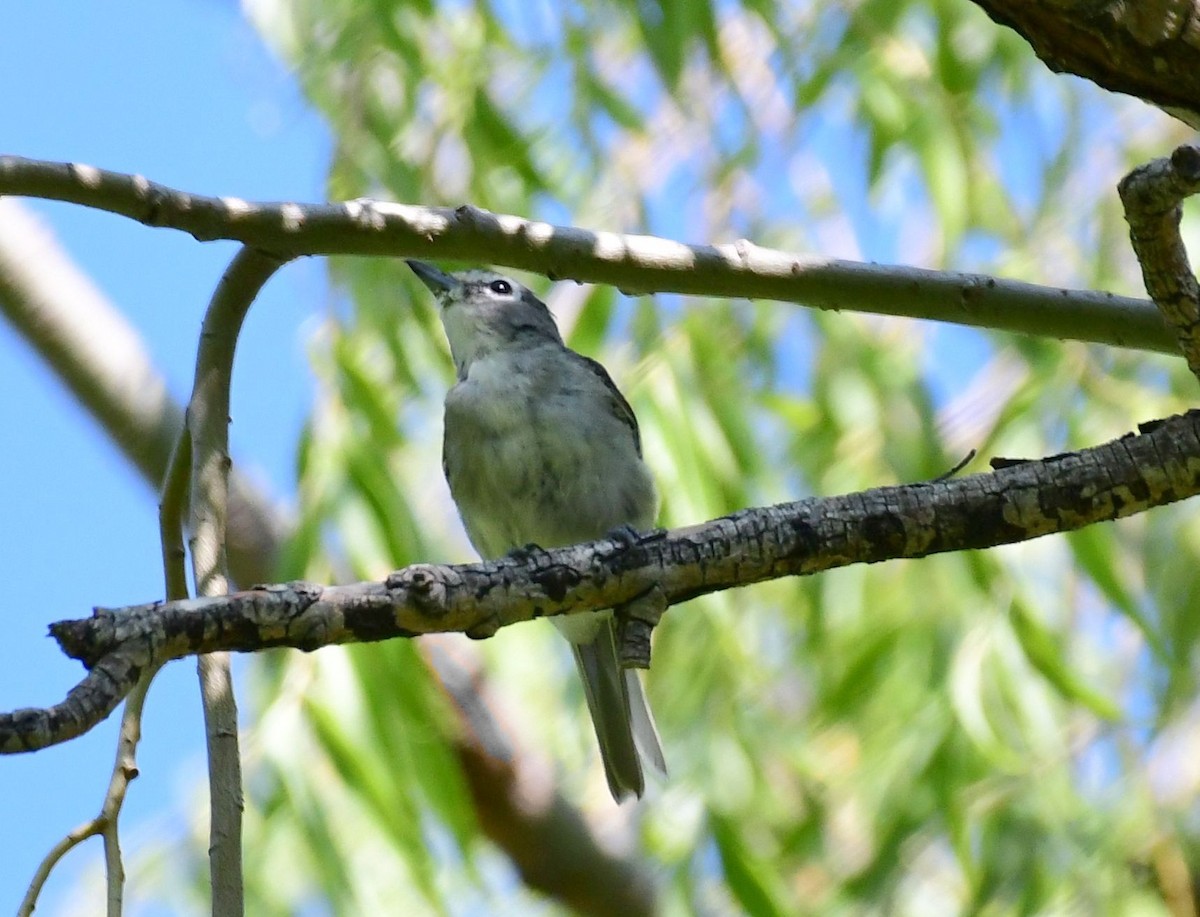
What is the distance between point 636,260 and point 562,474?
77.5 inches

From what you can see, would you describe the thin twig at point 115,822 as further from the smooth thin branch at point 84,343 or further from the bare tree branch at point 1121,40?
the smooth thin branch at point 84,343

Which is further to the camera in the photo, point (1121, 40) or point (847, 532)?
point (847, 532)

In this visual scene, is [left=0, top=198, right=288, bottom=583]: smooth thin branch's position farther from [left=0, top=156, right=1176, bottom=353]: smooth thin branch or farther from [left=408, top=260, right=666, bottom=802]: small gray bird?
[left=0, top=156, right=1176, bottom=353]: smooth thin branch

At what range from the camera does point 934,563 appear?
4707mm

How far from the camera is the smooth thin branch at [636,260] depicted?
2854 mm

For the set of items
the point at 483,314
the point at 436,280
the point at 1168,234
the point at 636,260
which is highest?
the point at 436,280

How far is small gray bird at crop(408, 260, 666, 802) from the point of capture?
16.2 feet

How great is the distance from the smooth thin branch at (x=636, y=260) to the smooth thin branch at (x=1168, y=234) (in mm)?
266

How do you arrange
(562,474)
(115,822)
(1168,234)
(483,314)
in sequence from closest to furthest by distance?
1. (115,822)
2. (1168,234)
3. (562,474)
4. (483,314)

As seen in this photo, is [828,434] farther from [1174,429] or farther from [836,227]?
[1174,429]

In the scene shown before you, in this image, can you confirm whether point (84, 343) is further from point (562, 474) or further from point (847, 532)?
point (847, 532)

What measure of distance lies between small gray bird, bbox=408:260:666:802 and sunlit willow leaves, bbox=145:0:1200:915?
155 mm

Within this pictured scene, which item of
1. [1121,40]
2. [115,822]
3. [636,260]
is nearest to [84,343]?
[636,260]

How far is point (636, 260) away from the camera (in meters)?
3.03
